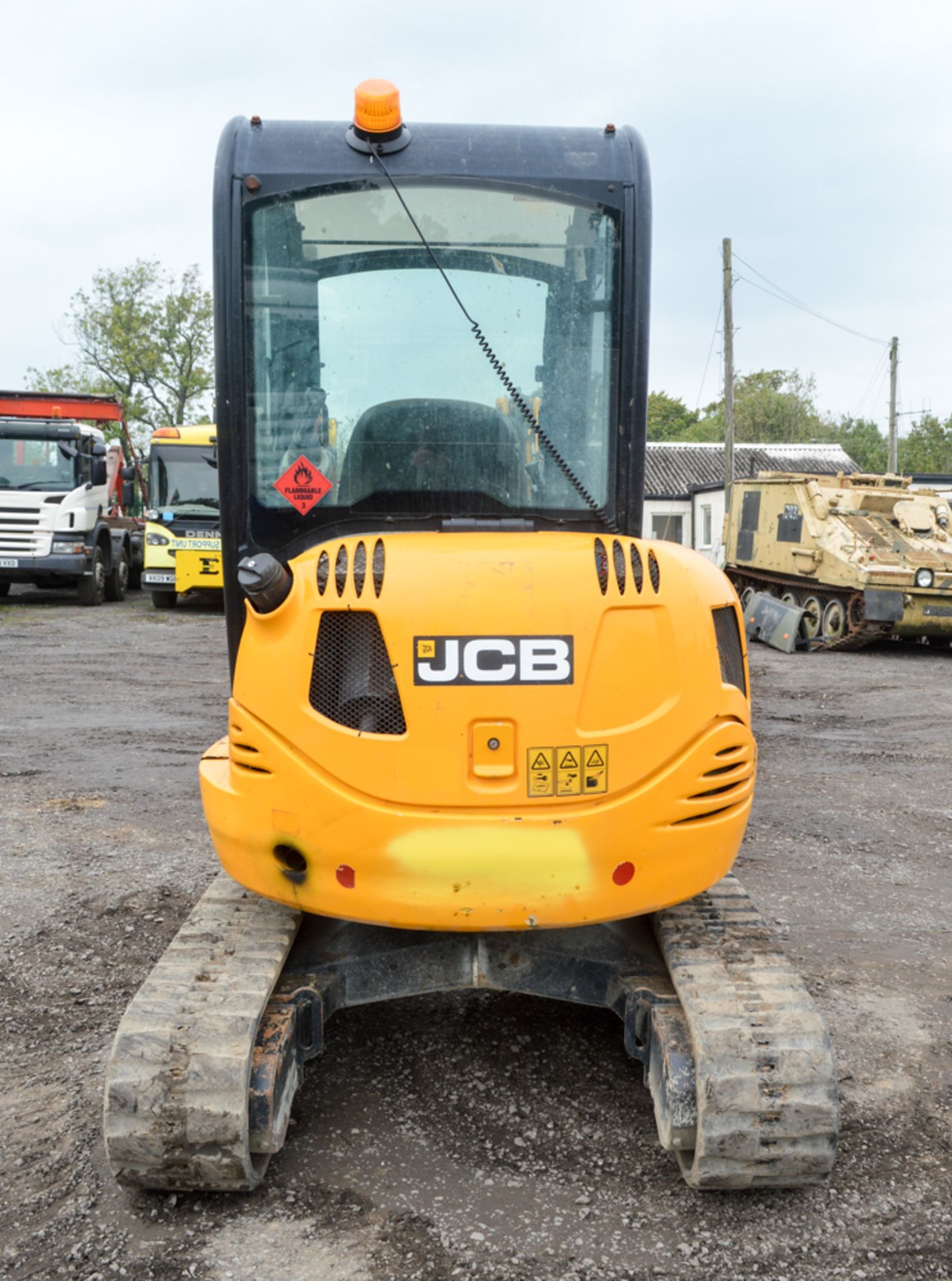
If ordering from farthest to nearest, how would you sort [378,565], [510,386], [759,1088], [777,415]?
[777,415] → [510,386] → [378,565] → [759,1088]

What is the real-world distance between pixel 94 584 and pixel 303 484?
17.0 meters

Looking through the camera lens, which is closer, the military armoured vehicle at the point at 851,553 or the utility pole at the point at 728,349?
the military armoured vehicle at the point at 851,553

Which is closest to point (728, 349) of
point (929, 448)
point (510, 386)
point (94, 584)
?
point (94, 584)

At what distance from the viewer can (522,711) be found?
2.83 meters

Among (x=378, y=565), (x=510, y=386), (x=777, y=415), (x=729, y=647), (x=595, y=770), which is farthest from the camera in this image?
(x=777, y=415)

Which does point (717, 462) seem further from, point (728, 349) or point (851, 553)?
point (851, 553)

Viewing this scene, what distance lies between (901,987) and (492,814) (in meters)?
2.38

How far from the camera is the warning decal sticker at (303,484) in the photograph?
349 centimetres

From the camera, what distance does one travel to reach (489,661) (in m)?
2.84

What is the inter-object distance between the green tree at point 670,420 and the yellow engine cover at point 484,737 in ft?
245

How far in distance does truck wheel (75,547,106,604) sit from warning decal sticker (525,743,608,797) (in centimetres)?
1745

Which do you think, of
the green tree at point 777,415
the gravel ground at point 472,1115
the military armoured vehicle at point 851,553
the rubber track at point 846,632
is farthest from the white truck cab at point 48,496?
the green tree at point 777,415

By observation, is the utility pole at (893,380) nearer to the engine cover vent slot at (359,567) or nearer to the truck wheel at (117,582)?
the truck wheel at (117,582)

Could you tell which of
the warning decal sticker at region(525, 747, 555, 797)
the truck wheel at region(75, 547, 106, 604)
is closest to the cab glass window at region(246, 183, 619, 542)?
the warning decal sticker at region(525, 747, 555, 797)
